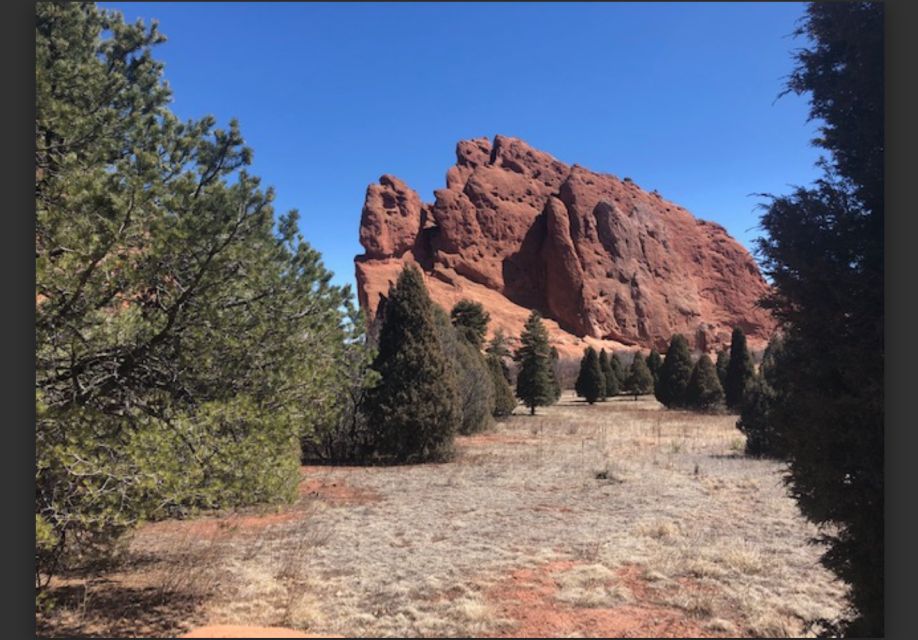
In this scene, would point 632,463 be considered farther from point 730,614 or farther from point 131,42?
point 131,42

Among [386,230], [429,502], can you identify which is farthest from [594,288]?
[429,502]

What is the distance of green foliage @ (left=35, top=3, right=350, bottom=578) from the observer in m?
3.80

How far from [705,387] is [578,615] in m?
30.1

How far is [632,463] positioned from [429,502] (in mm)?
6677

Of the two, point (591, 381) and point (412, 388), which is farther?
point (591, 381)

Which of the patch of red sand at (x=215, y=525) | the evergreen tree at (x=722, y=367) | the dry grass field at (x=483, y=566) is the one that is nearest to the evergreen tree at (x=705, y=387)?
the evergreen tree at (x=722, y=367)

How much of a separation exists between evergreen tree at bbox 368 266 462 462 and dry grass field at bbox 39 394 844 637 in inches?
125

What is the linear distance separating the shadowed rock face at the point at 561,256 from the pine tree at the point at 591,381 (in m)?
40.0

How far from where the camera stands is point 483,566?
6543 millimetres

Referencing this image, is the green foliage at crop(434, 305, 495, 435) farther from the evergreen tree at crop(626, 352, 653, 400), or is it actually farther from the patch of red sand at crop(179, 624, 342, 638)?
the evergreen tree at crop(626, 352, 653, 400)

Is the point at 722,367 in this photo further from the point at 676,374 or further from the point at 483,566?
the point at 483,566

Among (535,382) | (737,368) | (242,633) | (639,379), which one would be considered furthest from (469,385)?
(639,379)

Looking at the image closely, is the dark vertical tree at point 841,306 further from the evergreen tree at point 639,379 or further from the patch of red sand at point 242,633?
the evergreen tree at point 639,379

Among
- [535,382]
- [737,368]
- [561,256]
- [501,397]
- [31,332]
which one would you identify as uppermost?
[561,256]
